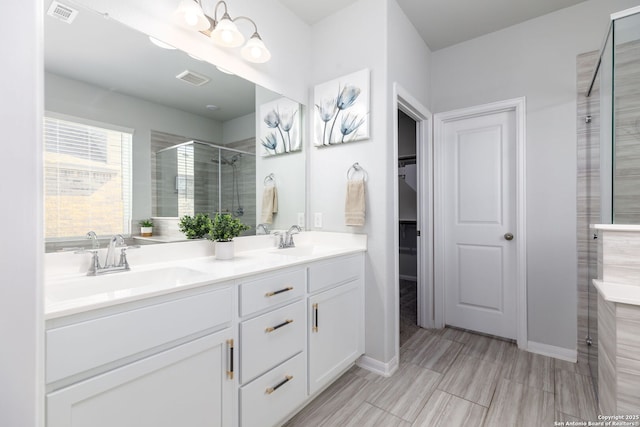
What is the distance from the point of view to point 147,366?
3.22 ft

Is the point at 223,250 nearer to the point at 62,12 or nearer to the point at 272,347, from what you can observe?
the point at 272,347

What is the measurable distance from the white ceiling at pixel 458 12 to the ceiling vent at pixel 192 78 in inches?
37.9

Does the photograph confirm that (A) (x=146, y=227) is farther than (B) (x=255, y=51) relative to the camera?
No

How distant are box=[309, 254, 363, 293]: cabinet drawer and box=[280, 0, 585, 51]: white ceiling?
1890 mm

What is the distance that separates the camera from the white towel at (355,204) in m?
2.06

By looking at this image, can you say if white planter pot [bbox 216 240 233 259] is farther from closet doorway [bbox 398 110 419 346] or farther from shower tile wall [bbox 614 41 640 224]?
closet doorway [bbox 398 110 419 346]

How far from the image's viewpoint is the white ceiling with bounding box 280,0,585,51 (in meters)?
2.20

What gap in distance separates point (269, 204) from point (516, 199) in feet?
6.71

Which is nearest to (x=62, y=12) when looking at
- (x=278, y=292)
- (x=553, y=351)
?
(x=278, y=292)

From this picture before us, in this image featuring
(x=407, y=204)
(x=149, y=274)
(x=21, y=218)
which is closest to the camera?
(x=21, y=218)

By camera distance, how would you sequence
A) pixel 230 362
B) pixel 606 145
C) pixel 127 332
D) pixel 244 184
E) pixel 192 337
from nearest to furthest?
pixel 127 332
pixel 192 337
pixel 230 362
pixel 606 145
pixel 244 184

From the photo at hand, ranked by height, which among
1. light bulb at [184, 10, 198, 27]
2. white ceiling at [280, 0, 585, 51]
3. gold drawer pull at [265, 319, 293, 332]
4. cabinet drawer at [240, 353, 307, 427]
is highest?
white ceiling at [280, 0, 585, 51]

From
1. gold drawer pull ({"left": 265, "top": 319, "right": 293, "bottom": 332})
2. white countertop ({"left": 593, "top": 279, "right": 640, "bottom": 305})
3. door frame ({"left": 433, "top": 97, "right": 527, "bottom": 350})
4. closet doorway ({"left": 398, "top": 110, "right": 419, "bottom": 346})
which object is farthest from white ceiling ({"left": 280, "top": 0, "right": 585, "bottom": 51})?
gold drawer pull ({"left": 265, "top": 319, "right": 293, "bottom": 332})

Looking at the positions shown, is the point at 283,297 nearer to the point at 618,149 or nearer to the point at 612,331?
the point at 612,331
